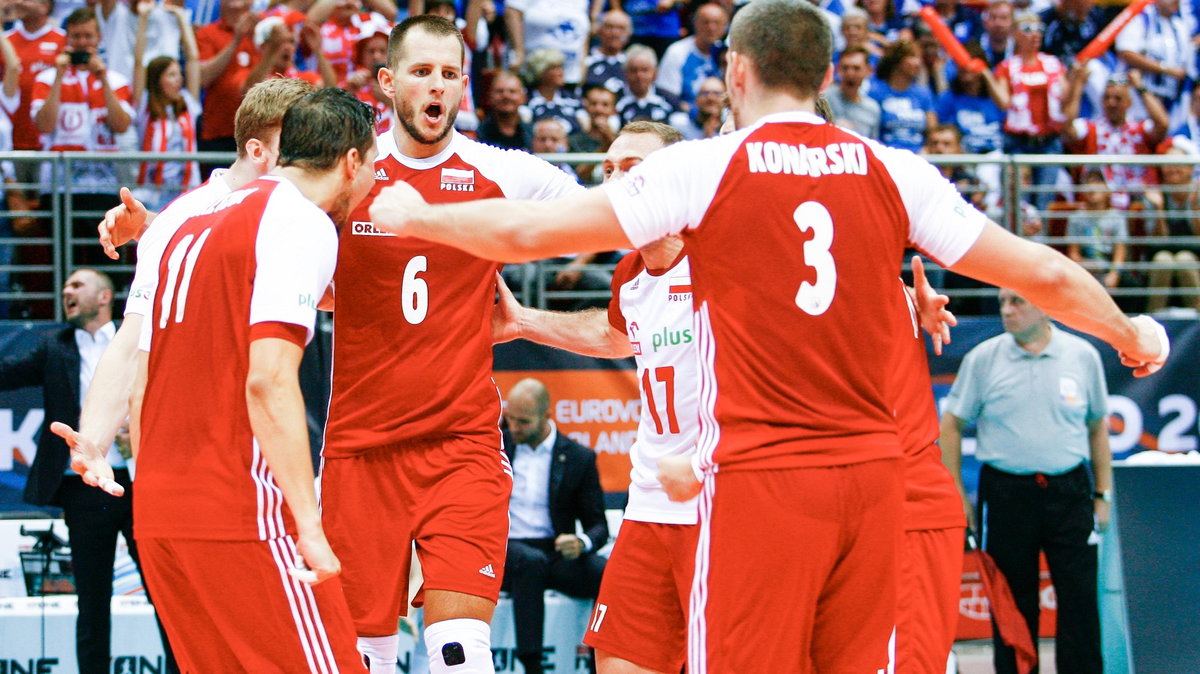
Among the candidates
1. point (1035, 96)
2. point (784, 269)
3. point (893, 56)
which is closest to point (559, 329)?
point (784, 269)

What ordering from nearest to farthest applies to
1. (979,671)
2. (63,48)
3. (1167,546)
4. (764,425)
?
(764,425) → (1167,546) → (979,671) → (63,48)

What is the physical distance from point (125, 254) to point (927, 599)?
8.23 m

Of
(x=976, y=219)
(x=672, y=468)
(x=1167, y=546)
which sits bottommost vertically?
(x=1167, y=546)

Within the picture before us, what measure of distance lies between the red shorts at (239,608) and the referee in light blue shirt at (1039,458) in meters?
6.31

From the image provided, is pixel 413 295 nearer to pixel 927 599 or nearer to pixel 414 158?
pixel 414 158

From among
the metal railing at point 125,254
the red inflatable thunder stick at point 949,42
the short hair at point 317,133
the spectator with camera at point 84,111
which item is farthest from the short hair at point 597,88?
the short hair at point 317,133

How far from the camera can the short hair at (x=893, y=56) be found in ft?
45.8

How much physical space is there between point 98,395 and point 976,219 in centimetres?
351

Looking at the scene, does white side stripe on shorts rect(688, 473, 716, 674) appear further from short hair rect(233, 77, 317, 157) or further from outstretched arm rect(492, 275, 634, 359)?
short hair rect(233, 77, 317, 157)

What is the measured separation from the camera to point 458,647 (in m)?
5.53

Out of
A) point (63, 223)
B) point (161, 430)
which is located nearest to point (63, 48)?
point (63, 223)

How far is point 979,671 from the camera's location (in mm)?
11000

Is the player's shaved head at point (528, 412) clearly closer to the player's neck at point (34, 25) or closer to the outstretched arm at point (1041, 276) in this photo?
the player's neck at point (34, 25)

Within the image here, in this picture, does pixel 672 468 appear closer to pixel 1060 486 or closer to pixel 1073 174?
pixel 1060 486
